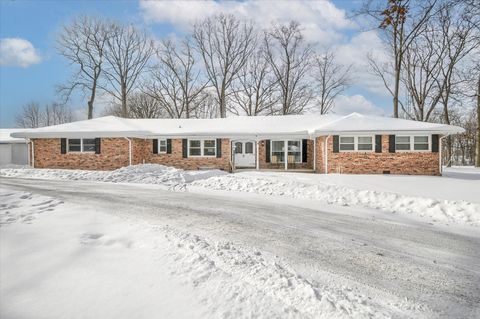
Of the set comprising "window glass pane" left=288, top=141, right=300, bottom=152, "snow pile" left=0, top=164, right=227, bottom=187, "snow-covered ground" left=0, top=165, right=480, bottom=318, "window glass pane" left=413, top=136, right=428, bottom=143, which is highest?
"window glass pane" left=413, top=136, right=428, bottom=143

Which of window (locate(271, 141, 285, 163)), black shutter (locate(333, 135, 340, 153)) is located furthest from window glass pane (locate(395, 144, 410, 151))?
window (locate(271, 141, 285, 163))

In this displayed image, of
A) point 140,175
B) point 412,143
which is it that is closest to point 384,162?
point 412,143

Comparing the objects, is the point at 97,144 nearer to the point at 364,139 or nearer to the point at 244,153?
the point at 244,153

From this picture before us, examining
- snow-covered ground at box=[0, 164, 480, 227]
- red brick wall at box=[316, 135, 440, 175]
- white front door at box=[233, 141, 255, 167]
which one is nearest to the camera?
snow-covered ground at box=[0, 164, 480, 227]

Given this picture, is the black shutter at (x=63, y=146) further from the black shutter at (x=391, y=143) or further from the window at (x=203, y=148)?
the black shutter at (x=391, y=143)

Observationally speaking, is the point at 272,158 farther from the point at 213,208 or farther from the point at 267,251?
the point at 267,251

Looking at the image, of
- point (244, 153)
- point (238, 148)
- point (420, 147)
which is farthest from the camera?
point (238, 148)

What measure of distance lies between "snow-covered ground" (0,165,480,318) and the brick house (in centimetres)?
971

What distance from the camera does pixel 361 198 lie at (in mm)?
10133

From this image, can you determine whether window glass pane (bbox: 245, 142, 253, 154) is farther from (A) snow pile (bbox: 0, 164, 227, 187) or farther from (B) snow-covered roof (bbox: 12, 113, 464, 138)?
(A) snow pile (bbox: 0, 164, 227, 187)

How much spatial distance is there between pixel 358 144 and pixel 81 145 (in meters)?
18.2

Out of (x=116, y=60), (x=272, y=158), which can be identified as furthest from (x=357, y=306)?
(x=116, y=60)

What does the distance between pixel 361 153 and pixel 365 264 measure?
588 inches

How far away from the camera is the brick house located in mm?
18422
